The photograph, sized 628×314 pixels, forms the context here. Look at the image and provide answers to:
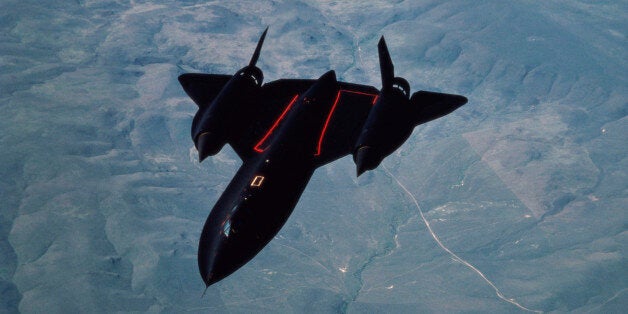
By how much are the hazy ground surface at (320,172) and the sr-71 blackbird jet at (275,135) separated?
65002 millimetres

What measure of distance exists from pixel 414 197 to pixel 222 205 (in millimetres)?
95821

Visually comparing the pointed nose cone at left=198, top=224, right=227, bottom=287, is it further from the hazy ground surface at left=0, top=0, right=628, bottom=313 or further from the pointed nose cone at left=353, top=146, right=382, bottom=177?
the hazy ground surface at left=0, top=0, right=628, bottom=313

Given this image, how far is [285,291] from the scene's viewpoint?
80250mm

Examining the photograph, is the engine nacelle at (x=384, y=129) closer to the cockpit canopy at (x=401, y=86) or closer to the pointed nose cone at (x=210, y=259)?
the cockpit canopy at (x=401, y=86)

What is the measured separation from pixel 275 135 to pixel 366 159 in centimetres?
391

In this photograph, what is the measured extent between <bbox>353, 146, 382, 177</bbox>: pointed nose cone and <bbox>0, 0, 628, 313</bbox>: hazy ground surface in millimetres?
68311

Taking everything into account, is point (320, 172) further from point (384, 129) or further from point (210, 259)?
point (210, 259)

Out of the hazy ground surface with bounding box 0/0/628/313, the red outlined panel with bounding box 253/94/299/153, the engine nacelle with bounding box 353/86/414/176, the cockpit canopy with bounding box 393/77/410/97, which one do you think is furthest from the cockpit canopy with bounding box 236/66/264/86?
the hazy ground surface with bounding box 0/0/628/313

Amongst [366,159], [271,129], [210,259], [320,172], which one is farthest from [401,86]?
[320,172]

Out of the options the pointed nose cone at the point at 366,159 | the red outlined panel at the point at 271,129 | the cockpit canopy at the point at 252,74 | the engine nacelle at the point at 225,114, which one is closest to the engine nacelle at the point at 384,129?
the pointed nose cone at the point at 366,159

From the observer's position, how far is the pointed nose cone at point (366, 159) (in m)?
14.0

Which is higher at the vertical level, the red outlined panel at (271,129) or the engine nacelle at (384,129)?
the engine nacelle at (384,129)

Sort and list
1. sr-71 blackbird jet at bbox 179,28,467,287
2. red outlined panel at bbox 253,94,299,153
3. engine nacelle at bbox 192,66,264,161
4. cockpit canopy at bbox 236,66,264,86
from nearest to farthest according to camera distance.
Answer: sr-71 blackbird jet at bbox 179,28,467,287 → engine nacelle at bbox 192,66,264,161 → red outlined panel at bbox 253,94,299,153 → cockpit canopy at bbox 236,66,264,86

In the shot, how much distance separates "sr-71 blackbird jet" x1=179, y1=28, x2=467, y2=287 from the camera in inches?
474
